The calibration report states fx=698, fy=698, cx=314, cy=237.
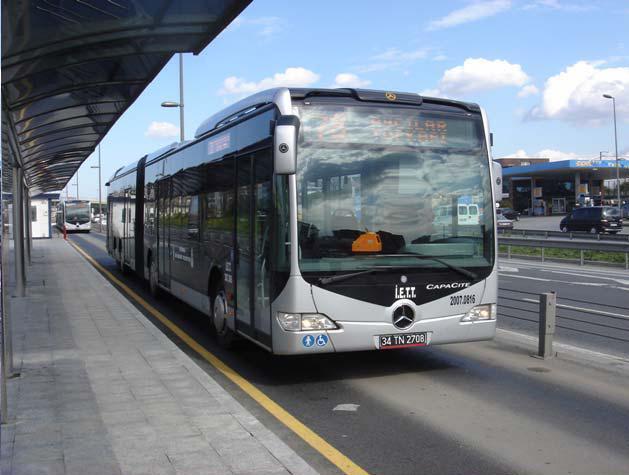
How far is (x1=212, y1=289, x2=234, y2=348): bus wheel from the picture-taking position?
930cm

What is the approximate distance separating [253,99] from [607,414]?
5.17 m

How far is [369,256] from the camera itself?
7.29 m

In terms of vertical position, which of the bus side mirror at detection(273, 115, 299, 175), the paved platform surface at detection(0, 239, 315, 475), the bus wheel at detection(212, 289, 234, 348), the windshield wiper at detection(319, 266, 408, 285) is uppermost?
the bus side mirror at detection(273, 115, 299, 175)

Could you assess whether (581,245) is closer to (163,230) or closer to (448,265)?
(163,230)

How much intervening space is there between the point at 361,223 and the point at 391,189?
0.52 metres

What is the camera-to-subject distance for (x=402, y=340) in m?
7.42

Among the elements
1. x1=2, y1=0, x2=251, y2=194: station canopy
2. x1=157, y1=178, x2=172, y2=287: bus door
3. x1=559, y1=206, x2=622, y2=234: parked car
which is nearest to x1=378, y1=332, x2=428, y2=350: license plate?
x1=2, y1=0, x2=251, y2=194: station canopy

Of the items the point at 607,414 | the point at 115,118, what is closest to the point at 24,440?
the point at 607,414

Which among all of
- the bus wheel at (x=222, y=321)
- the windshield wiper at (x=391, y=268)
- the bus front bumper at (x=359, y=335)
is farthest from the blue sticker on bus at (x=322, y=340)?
the bus wheel at (x=222, y=321)

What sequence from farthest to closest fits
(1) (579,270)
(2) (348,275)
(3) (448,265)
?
1. (1) (579,270)
2. (3) (448,265)
3. (2) (348,275)

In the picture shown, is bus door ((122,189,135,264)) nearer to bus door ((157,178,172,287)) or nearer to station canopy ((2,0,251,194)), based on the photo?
bus door ((157,178,172,287))

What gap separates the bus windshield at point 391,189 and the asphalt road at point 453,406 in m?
1.36

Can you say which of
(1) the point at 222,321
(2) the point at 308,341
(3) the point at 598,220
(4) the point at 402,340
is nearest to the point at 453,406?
(4) the point at 402,340

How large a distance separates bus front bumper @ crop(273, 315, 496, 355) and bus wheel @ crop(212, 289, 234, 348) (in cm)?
218
